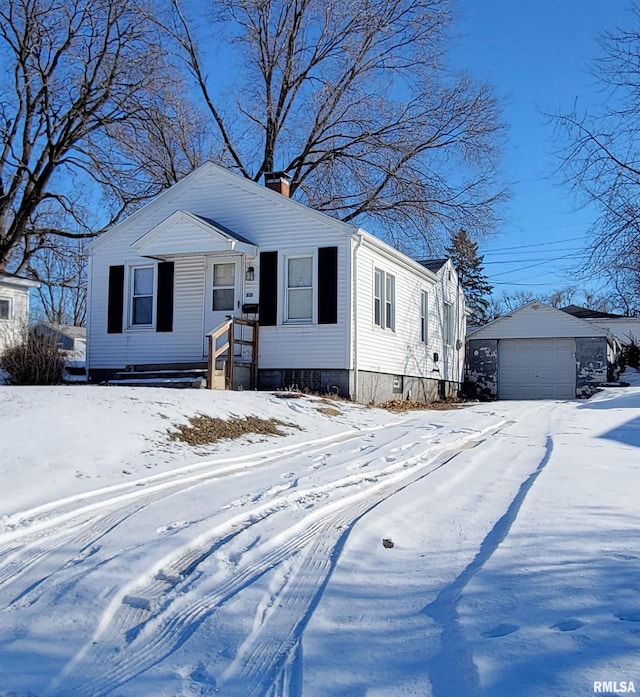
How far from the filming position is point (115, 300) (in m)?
17.0

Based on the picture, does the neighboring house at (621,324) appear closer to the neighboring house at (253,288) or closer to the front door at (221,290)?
the neighboring house at (253,288)

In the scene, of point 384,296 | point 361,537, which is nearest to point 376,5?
point 384,296

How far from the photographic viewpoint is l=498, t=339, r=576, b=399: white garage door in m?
25.2

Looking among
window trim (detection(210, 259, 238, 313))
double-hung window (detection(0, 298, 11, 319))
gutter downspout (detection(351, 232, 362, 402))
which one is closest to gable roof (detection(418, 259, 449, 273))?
gutter downspout (detection(351, 232, 362, 402))

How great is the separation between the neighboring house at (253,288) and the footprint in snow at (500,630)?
39.1ft

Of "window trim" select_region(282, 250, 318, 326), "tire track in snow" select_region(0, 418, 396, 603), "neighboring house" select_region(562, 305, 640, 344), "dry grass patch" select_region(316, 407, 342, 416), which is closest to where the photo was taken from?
"tire track in snow" select_region(0, 418, 396, 603)

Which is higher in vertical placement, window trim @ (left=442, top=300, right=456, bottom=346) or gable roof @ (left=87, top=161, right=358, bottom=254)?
gable roof @ (left=87, top=161, right=358, bottom=254)

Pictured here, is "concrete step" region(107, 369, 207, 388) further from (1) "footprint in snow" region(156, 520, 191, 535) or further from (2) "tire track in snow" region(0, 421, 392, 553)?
(1) "footprint in snow" region(156, 520, 191, 535)

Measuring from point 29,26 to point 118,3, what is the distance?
114 inches

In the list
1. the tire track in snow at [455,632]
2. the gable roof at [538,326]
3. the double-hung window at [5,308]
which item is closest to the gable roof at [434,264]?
the gable roof at [538,326]

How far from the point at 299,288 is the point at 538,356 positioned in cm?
1339

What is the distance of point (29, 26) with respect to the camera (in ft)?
73.2

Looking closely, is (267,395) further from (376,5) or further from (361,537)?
(376,5)

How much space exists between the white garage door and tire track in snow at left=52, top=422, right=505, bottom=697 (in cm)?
2104
